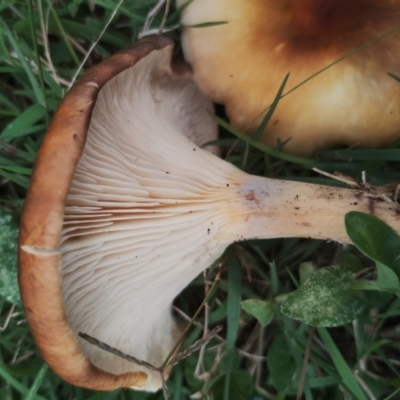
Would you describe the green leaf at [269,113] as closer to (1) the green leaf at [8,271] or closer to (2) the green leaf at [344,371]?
(2) the green leaf at [344,371]

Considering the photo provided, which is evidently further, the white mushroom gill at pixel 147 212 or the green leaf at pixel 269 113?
the green leaf at pixel 269 113

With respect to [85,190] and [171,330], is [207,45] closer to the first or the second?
[85,190]

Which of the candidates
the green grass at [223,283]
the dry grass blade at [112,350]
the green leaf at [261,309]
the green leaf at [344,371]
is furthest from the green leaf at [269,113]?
the dry grass blade at [112,350]

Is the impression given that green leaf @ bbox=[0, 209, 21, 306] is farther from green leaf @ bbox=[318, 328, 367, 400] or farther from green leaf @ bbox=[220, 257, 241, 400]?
green leaf @ bbox=[318, 328, 367, 400]

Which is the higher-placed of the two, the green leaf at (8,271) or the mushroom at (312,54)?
the mushroom at (312,54)

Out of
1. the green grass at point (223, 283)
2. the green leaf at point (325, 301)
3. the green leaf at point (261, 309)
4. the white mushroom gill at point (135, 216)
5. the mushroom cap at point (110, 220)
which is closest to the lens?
the mushroom cap at point (110, 220)

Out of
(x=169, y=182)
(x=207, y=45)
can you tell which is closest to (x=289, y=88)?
(x=207, y=45)

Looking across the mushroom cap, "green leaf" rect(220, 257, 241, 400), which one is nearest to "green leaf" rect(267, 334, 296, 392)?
"green leaf" rect(220, 257, 241, 400)
